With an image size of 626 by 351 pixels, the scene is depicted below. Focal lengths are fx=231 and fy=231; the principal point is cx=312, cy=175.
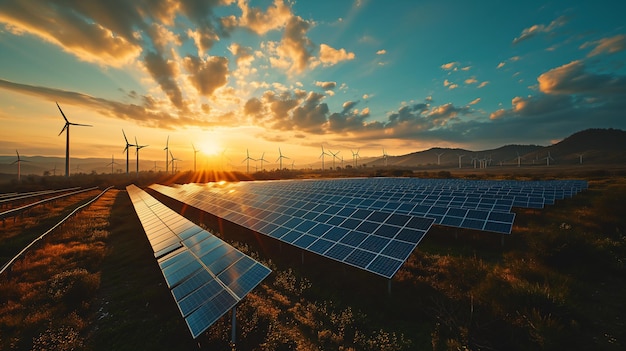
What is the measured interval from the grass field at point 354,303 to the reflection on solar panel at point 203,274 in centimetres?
182

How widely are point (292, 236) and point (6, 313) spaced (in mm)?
14947

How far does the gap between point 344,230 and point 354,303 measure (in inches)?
220

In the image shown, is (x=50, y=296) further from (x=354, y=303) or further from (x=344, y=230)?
(x=344, y=230)

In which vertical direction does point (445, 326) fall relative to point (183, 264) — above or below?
below

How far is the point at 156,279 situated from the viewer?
14.9 metres

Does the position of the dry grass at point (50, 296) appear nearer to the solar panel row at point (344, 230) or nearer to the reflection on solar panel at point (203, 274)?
the reflection on solar panel at point (203, 274)

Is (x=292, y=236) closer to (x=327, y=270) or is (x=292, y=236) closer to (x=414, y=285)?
(x=327, y=270)

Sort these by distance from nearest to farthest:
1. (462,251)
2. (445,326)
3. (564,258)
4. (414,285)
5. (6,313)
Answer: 1. (445,326)
2. (6,313)
3. (414,285)
4. (564,258)
5. (462,251)

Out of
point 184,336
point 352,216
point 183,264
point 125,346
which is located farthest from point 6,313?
point 352,216

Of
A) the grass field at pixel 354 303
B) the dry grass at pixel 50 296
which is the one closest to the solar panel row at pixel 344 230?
the grass field at pixel 354 303

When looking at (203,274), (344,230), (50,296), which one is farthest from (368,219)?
(50,296)

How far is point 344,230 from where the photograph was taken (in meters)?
17.1

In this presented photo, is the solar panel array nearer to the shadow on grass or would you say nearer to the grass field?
the grass field

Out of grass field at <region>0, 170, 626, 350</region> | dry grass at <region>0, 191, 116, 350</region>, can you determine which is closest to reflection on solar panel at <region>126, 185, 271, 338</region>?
grass field at <region>0, 170, 626, 350</region>
